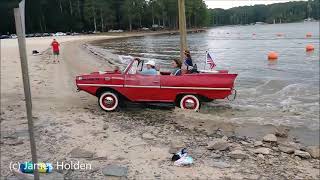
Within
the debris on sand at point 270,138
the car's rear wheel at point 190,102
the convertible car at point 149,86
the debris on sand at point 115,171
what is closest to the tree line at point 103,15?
the convertible car at point 149,86

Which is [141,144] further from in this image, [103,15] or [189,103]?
[103,15]

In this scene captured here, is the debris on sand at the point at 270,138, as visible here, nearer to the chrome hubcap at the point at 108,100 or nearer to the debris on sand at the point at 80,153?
the debris on sand at the point at 80,153

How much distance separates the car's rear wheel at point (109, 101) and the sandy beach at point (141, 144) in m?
0.24

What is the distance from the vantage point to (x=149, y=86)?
39.1 ft

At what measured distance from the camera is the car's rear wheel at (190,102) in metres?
12.3

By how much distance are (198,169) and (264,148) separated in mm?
2265

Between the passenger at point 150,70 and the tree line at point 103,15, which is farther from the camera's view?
the tree line at point 103,15

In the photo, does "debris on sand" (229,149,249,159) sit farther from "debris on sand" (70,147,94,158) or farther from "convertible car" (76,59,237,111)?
"convertible car" (76,59,237,111)

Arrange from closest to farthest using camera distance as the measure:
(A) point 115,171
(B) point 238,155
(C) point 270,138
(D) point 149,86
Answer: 1. (A) point 115,171
2. (B) point 238,155
3. (C) point 270,138
4. (D) point 149,86

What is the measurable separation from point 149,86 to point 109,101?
4.26 feet

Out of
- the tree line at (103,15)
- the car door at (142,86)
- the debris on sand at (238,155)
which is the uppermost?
the tree line at (103,15)

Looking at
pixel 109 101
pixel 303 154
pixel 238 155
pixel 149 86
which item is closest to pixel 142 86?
pixel 149 86

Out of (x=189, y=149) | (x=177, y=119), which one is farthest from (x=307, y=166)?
(x=177, y=119)

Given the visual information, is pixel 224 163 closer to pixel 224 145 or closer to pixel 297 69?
pixel 224 145
